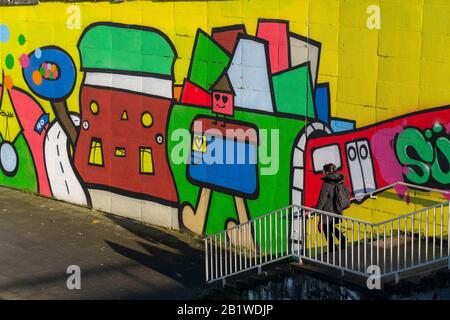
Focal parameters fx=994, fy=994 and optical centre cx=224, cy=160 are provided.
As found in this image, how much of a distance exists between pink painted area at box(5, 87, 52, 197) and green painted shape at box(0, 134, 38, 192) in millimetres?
158

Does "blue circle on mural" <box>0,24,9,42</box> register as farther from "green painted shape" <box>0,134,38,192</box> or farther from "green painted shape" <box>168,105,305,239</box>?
"green painted shape" <box>168,105,305,239</box>

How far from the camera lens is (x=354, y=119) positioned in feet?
52.5

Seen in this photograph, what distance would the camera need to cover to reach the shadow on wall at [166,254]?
1712 cm

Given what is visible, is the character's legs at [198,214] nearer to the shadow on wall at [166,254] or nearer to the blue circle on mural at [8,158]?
the shadow on wall at [166,254]

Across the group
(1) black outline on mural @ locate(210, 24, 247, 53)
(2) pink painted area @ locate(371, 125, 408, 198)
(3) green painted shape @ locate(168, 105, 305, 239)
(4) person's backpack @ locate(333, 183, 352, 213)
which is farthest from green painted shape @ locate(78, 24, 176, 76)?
(4) person's backpack @ locate(333, 183, 352, 213)

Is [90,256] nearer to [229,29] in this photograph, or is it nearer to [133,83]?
[133,83]

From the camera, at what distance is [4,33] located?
76.0ft

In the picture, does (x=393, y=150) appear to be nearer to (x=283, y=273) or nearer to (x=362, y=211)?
(x=362, y=211)

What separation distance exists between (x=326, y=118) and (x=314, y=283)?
12.2ft

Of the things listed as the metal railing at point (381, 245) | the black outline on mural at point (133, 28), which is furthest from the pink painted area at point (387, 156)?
the black outline on mural at point (133, 28)

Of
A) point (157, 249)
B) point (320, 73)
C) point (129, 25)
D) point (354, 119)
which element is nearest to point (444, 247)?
point (354, 119)

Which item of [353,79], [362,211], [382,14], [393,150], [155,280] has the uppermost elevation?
[382,14]

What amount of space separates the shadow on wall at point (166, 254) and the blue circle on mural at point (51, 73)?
3.61 metres

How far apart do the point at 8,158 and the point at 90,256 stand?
611cm
